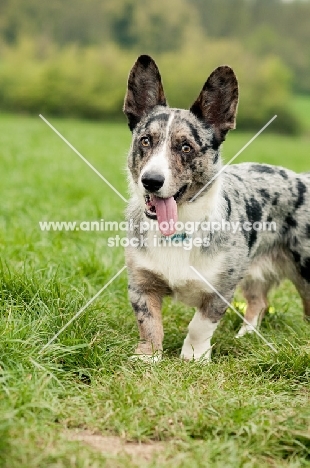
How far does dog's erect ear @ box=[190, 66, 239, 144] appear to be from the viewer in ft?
13.8

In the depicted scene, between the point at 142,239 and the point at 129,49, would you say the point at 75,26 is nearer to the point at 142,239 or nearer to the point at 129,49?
the point at 129,49

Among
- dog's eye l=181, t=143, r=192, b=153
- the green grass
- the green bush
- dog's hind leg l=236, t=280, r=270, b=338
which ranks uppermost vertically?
dog's eye l=181, t=143, r=192, b=153

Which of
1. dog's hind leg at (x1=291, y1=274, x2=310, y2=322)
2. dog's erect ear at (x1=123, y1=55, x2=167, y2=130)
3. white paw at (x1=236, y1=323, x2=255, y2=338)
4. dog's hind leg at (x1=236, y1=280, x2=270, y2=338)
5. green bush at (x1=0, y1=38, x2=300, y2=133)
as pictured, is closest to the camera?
dog's erect ear at (x1=123, y1=55, x2=167, y2=130)

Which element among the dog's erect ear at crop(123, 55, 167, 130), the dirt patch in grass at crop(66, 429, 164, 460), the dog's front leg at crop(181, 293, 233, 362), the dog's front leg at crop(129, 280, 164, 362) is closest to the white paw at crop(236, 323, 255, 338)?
the dog's front leg at crop(181, 293, 233, 362)

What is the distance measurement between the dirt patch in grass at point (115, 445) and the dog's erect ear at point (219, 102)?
2.08 m

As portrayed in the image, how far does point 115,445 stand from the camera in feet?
9.71

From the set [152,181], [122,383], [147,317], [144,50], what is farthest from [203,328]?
[144,50]

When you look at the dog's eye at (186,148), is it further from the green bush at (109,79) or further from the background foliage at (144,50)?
the background foliage at (144,50)

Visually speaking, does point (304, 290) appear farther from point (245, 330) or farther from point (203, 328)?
point (203, 328)

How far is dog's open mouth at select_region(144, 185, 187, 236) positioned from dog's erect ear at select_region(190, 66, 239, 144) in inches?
22.1

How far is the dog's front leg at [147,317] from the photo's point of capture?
4105 millimetres

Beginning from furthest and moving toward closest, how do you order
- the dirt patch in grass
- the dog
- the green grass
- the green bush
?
1. the green grass
2. the green bush
3. the dog
4. the dirt patch in grass

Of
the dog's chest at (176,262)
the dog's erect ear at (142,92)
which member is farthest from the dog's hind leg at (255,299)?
the dog's erect ear at (142,92)

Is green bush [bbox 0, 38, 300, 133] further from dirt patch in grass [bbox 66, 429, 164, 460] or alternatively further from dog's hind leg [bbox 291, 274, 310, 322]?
dirt patch in grass [bbox 66, 429, 164, 460]
